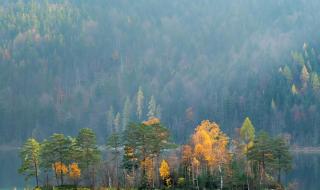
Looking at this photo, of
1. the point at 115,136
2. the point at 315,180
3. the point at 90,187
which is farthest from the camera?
the point at 315,180

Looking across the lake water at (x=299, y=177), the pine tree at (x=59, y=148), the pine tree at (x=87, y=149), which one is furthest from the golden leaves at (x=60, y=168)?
the lake water at (x=299, y=177)

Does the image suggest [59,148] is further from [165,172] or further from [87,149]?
[165,172]

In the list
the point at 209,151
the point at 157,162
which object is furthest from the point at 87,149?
the point at 209,151

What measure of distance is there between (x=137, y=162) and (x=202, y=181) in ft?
42.1

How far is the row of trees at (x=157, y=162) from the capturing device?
9375cm

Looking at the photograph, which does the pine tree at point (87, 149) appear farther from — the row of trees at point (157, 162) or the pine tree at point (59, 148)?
the pine tree at point (59, 148)

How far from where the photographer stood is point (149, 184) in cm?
9488

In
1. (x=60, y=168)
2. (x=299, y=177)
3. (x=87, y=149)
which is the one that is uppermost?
(x=87, y=149)

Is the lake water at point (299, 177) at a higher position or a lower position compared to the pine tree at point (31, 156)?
lower

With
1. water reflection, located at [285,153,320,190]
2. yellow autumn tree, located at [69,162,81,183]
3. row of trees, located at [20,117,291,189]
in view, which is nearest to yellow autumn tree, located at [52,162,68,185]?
row of trees, located at [20,117,291,189]

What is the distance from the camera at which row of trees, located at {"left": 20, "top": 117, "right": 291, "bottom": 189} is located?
93.8 meters

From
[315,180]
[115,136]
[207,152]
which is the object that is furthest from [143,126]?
[315,180]

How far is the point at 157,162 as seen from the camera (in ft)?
323

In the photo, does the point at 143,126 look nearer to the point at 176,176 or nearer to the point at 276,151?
the point at 176,176
